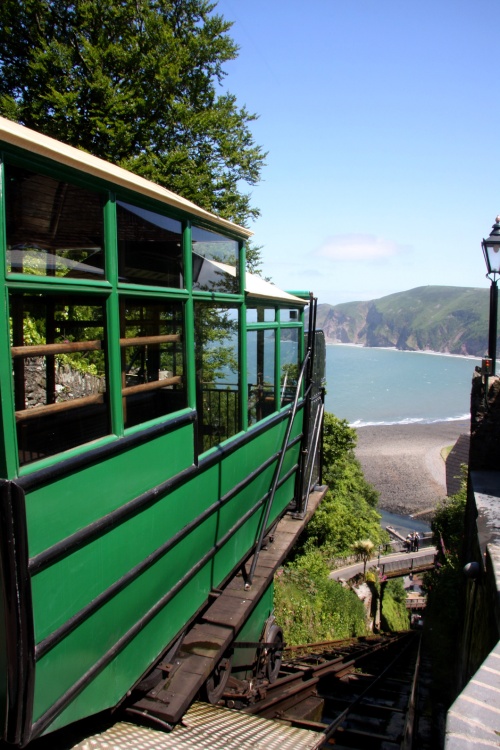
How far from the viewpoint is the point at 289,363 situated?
6.67 m

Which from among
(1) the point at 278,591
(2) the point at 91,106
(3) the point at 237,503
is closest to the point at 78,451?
(3) the point at 237,503

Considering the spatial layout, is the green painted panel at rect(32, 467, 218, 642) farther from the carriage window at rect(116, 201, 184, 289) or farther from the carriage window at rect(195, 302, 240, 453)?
the carriage window at rect(116, 201, 184, 289)

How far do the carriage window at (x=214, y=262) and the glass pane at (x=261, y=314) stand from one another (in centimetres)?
48

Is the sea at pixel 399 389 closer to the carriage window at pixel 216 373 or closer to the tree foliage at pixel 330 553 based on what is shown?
the tree foliage at pixel 330 553

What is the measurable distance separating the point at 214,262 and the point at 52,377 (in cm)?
151

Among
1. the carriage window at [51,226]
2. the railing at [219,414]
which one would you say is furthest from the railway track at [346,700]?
the carriage window at [51,226]

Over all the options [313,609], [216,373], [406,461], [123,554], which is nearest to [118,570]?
[123,554]

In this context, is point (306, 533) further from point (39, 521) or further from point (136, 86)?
point (39, 521)

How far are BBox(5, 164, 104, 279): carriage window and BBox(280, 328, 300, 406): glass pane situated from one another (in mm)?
3204

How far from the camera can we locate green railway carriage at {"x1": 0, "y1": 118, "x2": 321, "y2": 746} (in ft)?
7.93

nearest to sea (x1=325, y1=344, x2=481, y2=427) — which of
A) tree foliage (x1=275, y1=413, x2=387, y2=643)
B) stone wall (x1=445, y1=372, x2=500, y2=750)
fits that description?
tree foliage (x1=275, y1=413, x2=387, y2=643)

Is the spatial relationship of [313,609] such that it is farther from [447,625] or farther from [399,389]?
[399,389]

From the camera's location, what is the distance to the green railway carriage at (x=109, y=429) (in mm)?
2418

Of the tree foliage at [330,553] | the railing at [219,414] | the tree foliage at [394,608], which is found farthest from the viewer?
the tree foliage at [394,608]
